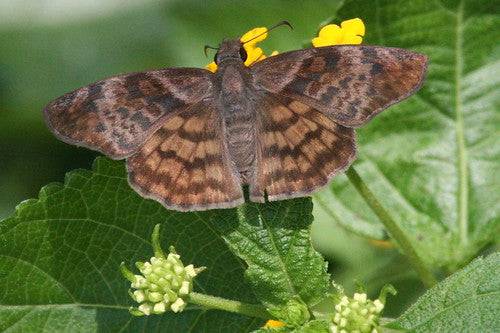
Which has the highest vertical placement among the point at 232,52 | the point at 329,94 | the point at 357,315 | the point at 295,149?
the point at 232,52

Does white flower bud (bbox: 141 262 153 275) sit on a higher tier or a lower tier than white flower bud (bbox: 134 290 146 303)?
higher

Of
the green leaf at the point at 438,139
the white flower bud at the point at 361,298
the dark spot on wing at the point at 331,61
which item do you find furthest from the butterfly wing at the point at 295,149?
the green leaf at the point at 438,139

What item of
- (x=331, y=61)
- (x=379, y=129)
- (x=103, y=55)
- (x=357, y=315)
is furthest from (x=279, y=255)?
(x=103, y=55)

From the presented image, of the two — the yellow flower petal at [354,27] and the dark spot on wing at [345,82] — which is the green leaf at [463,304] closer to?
the dark spot on wing at [345,82]

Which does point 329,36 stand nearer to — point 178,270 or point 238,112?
point 238,112

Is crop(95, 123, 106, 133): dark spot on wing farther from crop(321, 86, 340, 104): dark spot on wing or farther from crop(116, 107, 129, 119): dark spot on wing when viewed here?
crop(321, 86, 340, 104): dark spot on wing

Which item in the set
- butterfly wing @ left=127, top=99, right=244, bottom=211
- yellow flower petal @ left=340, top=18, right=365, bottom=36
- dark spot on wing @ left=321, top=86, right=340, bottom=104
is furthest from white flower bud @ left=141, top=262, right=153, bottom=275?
yellow flower petal @ left=340, top=18, right=365, bottom=36

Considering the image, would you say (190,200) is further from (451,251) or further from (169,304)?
(451,251)
